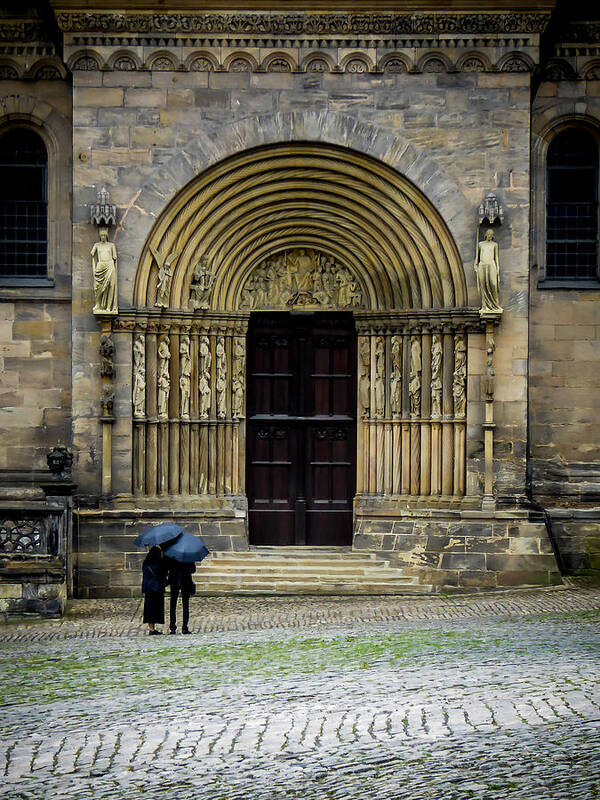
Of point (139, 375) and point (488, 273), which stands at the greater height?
point (488, 273)

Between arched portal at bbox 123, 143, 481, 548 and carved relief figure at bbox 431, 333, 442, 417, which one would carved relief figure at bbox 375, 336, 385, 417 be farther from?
carved relief figure at bbox 431, 333, 442, 417

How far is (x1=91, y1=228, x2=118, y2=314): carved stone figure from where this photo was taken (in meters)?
18.7

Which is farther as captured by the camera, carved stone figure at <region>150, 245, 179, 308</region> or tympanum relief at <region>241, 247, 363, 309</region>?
tympanum relief at <region>241, 247, 363, 309</region>

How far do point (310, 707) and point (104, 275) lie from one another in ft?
30.8

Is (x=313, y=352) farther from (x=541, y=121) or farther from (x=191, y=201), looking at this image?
(x=541, y=121)

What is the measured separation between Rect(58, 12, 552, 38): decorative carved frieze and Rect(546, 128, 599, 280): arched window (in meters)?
2.29

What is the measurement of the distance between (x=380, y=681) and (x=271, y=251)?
9333 mm

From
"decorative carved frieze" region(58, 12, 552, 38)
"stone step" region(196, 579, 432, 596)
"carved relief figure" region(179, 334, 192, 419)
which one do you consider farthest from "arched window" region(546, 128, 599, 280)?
"carved relief figure" region(179, 334, 192, 419)

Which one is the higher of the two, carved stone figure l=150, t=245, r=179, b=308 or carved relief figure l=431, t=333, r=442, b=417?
carved stone figure l=150, t=245, r=179, b=308

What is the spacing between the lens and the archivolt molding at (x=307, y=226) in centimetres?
1908

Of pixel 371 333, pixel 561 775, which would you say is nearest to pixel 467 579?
pixel 371 333

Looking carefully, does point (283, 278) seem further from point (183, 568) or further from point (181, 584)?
point (181, 584)

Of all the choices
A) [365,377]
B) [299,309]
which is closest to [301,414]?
[365,377]

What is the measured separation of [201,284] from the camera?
19.5m
